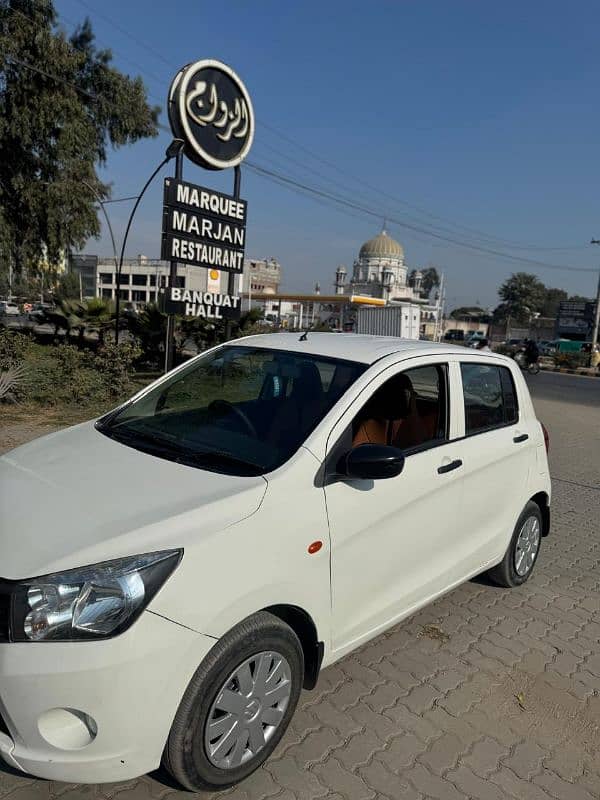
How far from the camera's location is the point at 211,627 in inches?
81.4

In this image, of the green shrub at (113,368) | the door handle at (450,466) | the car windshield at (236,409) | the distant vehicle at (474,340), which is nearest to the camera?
the car windshield at (236,409)

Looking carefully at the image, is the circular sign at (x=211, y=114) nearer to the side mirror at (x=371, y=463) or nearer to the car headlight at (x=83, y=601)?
the side mirror at (x=371, y=463)

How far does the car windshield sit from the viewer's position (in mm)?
2730

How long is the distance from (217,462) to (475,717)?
1742 mm

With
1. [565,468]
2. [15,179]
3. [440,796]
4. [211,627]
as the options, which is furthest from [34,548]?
[15,179]

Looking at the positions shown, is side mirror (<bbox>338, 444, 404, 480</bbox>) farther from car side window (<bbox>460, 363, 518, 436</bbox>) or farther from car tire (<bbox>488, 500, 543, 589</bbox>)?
car tire (<bbox>488, 500, 543, 589</bbox>)

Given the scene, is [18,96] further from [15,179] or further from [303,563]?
[303,563]

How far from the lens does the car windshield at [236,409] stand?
8.96 ft

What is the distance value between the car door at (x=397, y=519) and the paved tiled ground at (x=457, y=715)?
1.27 feet

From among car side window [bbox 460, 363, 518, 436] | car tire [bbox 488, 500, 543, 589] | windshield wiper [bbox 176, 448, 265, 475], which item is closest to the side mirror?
windshield wiper [bbox 176, 448, 265, 475]

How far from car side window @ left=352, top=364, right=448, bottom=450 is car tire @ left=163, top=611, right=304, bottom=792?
3.89ft

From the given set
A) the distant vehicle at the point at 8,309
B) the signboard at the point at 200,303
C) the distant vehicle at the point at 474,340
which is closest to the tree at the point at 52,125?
the signboard at the point at 200,303

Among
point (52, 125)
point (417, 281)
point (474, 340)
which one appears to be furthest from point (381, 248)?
point (52, 125)

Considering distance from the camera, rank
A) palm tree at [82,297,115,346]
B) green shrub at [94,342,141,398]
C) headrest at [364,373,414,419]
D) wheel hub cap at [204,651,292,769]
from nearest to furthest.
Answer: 1. wheel hub cap at [204,651,292,769]
2. headrest at [364,373,414,419]
3. green shrub at [94,342,141,398]
4. palm tree at [82,297,115,346]
